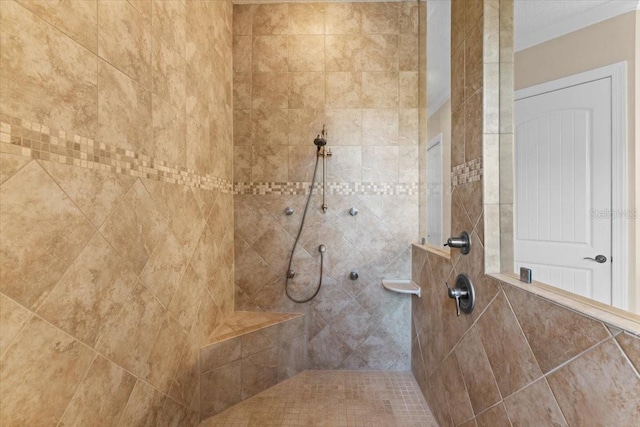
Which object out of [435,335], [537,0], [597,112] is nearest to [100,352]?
[435,335]

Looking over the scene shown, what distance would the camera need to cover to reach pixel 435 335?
1.65 m

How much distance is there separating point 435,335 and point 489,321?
66 cm

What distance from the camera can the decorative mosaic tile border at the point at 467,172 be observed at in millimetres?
1181

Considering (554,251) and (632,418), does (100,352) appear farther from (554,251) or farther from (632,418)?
(554,251)

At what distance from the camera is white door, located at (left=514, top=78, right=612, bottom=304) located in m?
1.56

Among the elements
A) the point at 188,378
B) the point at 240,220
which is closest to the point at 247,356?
the point at 188,378

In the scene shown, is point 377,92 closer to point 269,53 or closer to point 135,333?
point 269,53

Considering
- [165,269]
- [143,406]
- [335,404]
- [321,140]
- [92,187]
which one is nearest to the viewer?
[92,187]

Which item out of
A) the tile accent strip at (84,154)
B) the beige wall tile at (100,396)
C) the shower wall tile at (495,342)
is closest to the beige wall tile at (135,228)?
the tile accent strip at (84,154)

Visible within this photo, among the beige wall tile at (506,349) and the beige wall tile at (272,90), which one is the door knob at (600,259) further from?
the beige wall tile at (272,90)

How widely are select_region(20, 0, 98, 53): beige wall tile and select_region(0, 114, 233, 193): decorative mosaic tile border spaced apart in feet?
1.09

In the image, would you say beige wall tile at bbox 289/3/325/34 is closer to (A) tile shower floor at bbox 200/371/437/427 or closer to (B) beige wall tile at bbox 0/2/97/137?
(B) beige wall tile at bbox 0/2/97/137

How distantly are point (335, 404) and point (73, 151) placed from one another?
1973mm

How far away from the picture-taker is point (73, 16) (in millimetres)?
876
